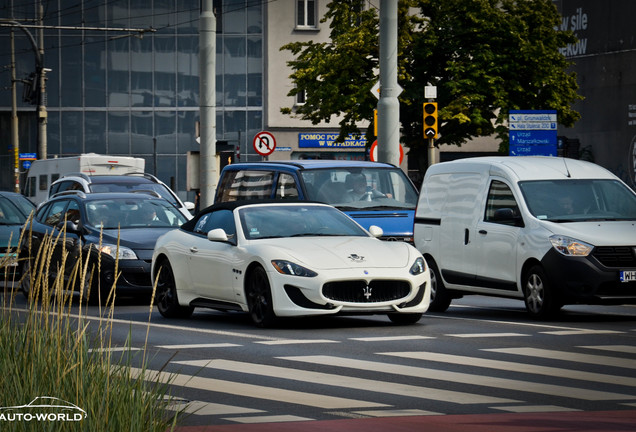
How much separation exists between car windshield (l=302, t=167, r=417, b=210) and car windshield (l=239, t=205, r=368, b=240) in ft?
14.0

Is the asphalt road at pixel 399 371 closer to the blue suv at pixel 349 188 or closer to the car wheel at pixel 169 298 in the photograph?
the car wheel at pixel 169 298

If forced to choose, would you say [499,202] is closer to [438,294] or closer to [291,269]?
[438,294]

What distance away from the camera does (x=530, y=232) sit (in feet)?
54.7

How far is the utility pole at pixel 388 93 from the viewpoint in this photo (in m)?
27.1

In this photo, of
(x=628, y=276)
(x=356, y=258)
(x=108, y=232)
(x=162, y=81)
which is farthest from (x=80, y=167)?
(x=162, y=81)

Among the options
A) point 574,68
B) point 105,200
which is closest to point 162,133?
point 574,68

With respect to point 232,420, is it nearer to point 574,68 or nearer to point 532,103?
point 532,103

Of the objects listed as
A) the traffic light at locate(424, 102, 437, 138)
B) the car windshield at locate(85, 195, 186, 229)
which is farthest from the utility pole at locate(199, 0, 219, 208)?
the car windshield at locate(85, 195, 186, 229)

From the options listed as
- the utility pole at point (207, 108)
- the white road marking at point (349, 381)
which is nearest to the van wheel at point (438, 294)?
the white road marking at point (349, 381)

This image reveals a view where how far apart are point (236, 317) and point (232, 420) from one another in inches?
346

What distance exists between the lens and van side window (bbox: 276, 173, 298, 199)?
850 inches

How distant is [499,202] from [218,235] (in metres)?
3.55

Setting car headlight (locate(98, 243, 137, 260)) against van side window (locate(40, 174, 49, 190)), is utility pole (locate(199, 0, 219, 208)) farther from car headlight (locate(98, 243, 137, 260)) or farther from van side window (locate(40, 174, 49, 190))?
van side window (locate(40, 174, 49, 190))

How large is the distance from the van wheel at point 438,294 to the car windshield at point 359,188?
285 cm
